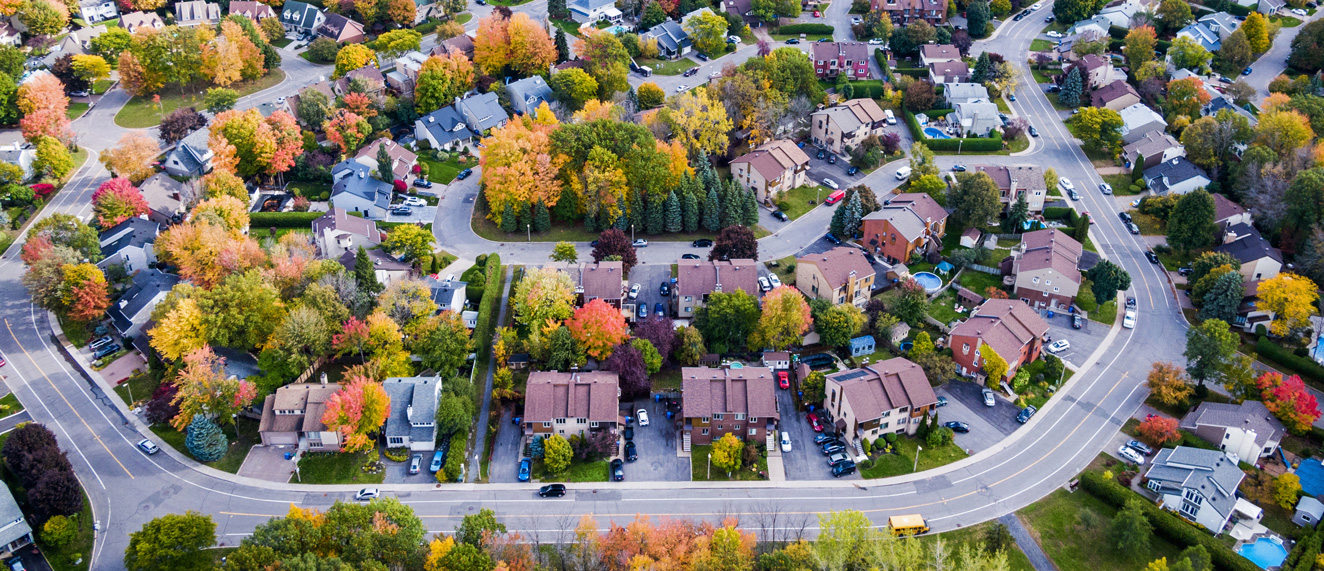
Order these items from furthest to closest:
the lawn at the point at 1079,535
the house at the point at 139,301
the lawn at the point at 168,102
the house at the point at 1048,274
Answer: the lawn at the point at 168,102, the house at the point at 1048,274, the house at the point at 139,301, the lawn at the point at 1079,535

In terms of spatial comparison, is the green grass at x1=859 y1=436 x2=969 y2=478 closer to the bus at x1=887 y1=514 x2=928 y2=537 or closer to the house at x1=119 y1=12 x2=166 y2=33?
the bus at x1=887 y1=514 x2=928 y2=537

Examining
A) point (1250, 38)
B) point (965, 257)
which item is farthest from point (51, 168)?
point (1250, 38)

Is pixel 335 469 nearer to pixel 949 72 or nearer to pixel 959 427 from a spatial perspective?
pixel 959 427

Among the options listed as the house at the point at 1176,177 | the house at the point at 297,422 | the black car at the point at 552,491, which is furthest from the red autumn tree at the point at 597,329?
the house at the point at 1176,177

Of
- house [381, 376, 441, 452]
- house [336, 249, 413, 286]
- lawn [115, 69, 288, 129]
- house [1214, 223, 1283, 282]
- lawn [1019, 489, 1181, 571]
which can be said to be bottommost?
lawn [115, 69, 288, 129]

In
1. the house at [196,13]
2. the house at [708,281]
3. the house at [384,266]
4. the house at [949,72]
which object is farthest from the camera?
the house at [196,13]

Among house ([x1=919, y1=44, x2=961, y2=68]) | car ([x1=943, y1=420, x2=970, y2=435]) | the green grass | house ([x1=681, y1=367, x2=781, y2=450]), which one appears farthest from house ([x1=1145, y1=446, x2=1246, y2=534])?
house ([x1=919, y1=44, x2=961, y2=68])

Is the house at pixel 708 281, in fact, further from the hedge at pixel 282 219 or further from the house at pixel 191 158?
the house at pixel 191 158
